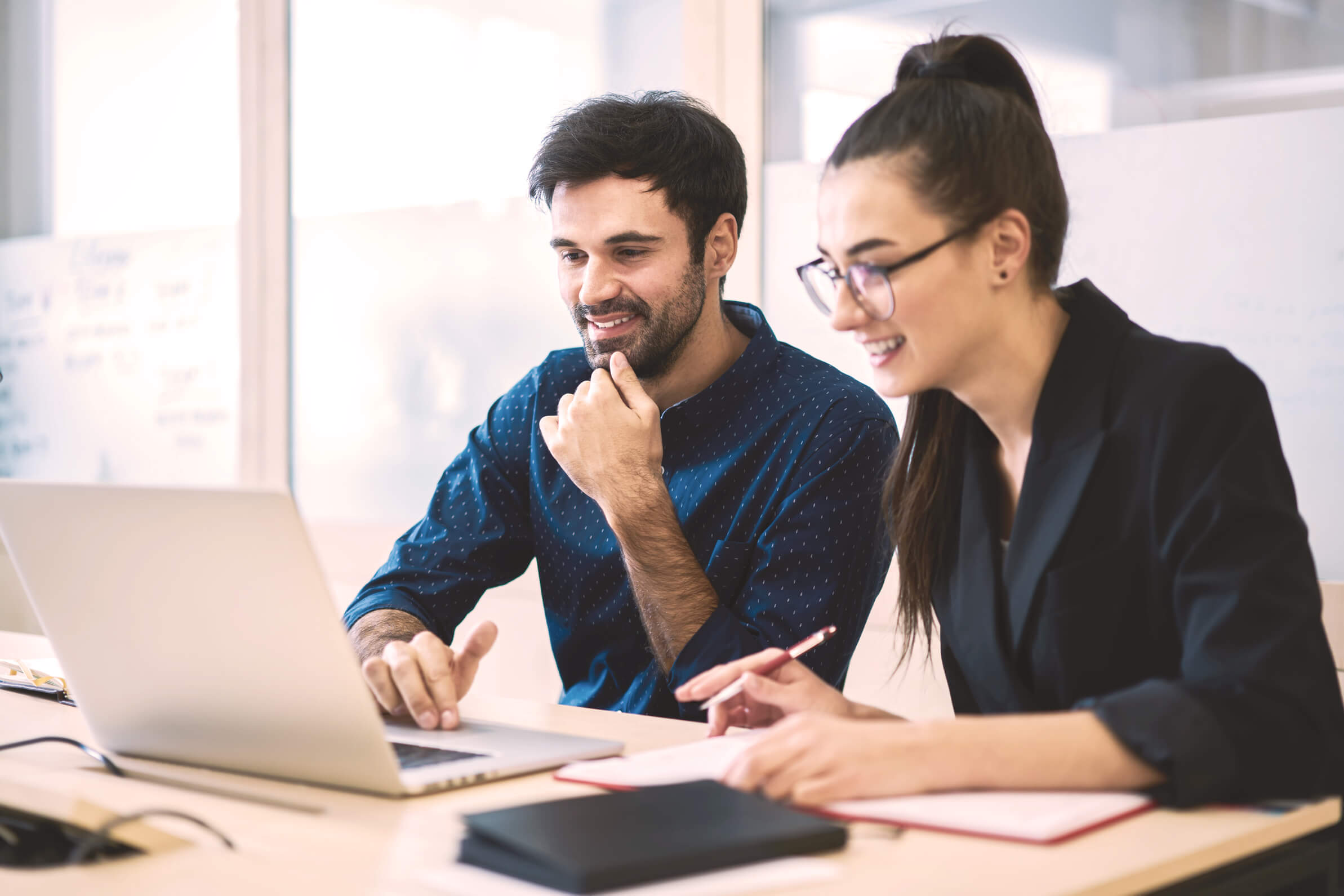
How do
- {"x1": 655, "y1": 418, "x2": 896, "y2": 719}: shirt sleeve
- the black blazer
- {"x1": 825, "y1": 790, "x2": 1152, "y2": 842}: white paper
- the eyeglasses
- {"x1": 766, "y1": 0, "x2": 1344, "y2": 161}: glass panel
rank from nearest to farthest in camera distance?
{"x1": 825, "y1": 790, "x2": 1152, "y2": 842}: white paper → the black blazer → the eyeglasses → {"x1": 655, "y1": 418, "x2": 896, "y2": 719}: shirt sleeve → {"x1": 766, "y1": 0, "x2": 1344, "y2": 161}: glass panel

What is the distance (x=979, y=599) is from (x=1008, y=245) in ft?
1.07

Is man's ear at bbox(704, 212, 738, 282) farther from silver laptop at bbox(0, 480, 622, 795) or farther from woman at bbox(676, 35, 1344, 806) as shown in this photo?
silver laptop at bbox(0, 480, 622, 795)

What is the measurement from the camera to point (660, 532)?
5.17 feet

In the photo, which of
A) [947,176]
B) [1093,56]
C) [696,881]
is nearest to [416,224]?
[1093,56]

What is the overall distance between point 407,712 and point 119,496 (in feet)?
1.41

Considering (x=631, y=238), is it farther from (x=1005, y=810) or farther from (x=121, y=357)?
(x=121, y=357)

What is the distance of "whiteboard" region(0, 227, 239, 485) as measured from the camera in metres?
3.72

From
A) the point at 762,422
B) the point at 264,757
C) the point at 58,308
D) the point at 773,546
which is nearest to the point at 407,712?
the point at 264,757

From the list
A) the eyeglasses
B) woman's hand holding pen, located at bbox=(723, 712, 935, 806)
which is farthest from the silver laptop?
the eyeglasses

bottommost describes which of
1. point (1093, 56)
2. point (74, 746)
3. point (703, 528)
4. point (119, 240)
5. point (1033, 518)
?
point (74, 746)

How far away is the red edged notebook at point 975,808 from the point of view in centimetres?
83

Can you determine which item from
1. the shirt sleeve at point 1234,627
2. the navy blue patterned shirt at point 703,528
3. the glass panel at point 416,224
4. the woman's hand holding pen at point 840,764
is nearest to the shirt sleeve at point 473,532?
the navy blue patterned shirt at point 703,528

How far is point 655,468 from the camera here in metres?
1.63

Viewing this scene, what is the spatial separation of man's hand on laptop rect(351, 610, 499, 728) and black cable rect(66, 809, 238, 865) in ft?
1.18
